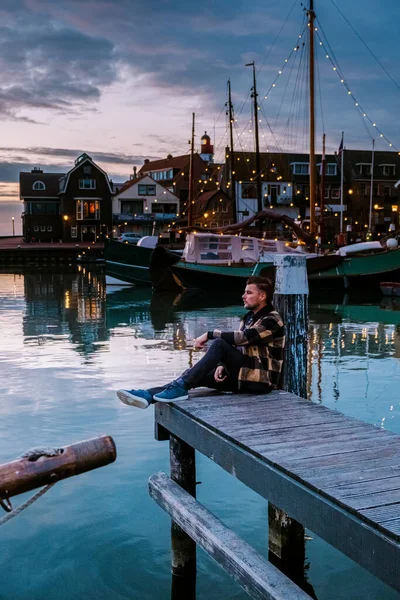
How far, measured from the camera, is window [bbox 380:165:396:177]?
→ 71312 millimetres

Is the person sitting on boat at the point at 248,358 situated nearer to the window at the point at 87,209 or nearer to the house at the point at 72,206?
the house at the point at 72,206

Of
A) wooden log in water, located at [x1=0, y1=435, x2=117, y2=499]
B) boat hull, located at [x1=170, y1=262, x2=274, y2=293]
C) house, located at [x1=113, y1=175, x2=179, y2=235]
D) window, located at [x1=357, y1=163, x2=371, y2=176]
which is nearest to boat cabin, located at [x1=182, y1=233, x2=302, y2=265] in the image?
boat hull, located at [x1=170, y1=262, x2=274, y2=293]

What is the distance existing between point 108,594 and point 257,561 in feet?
Result: 6.05

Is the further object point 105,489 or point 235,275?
point 235,275

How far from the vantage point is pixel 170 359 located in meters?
14.5

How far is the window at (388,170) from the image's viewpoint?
234 feet

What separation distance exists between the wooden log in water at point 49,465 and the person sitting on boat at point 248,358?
6.18 ft

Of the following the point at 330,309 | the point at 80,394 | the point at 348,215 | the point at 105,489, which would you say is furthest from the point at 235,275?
→ the point at 348,215

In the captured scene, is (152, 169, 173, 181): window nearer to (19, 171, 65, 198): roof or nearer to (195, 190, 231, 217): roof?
(195, 190, 231, 217): roof

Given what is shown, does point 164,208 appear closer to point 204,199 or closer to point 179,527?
point 204,199

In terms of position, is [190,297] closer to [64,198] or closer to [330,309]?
[330,309]

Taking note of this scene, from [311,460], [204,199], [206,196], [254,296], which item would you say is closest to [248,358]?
[254,296]

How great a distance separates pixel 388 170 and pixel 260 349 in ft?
232

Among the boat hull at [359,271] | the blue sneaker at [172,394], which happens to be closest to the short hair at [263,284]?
the blue sneaker at [172,394]
